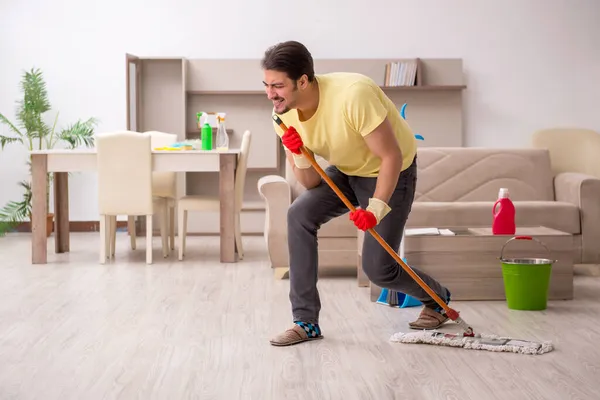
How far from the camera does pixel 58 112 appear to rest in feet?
25.6

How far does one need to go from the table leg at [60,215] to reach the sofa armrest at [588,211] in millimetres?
3525

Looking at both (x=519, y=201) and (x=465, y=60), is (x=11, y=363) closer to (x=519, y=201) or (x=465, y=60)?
(x=519, y=201)

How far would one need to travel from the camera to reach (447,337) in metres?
3.22

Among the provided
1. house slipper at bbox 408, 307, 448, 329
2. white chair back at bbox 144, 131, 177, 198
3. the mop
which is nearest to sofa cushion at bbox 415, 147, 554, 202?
white chair back at bbox 144, 131, 177, 198

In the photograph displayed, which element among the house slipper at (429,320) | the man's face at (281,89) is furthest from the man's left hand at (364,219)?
the house slipper at (429,320)

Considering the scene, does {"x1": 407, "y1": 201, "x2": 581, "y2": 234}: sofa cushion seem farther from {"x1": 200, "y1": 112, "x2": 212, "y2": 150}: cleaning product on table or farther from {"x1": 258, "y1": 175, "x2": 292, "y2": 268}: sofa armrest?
{"x1": 200, "y1": 112, "x2": 212, "y2": 150}: cleaning product on table

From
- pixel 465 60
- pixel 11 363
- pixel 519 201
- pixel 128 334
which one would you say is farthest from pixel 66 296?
pixel 465 60

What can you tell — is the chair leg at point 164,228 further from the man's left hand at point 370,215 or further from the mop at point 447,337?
the man's left hand at point 370,215

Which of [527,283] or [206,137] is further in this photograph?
[206,137]

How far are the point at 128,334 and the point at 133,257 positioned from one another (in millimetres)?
2594

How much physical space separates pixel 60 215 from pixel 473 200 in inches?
116

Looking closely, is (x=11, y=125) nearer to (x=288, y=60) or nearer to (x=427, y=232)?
(x=427, y=232)

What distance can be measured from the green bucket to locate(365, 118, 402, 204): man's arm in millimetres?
1184

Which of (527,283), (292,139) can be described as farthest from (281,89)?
(527,283)
